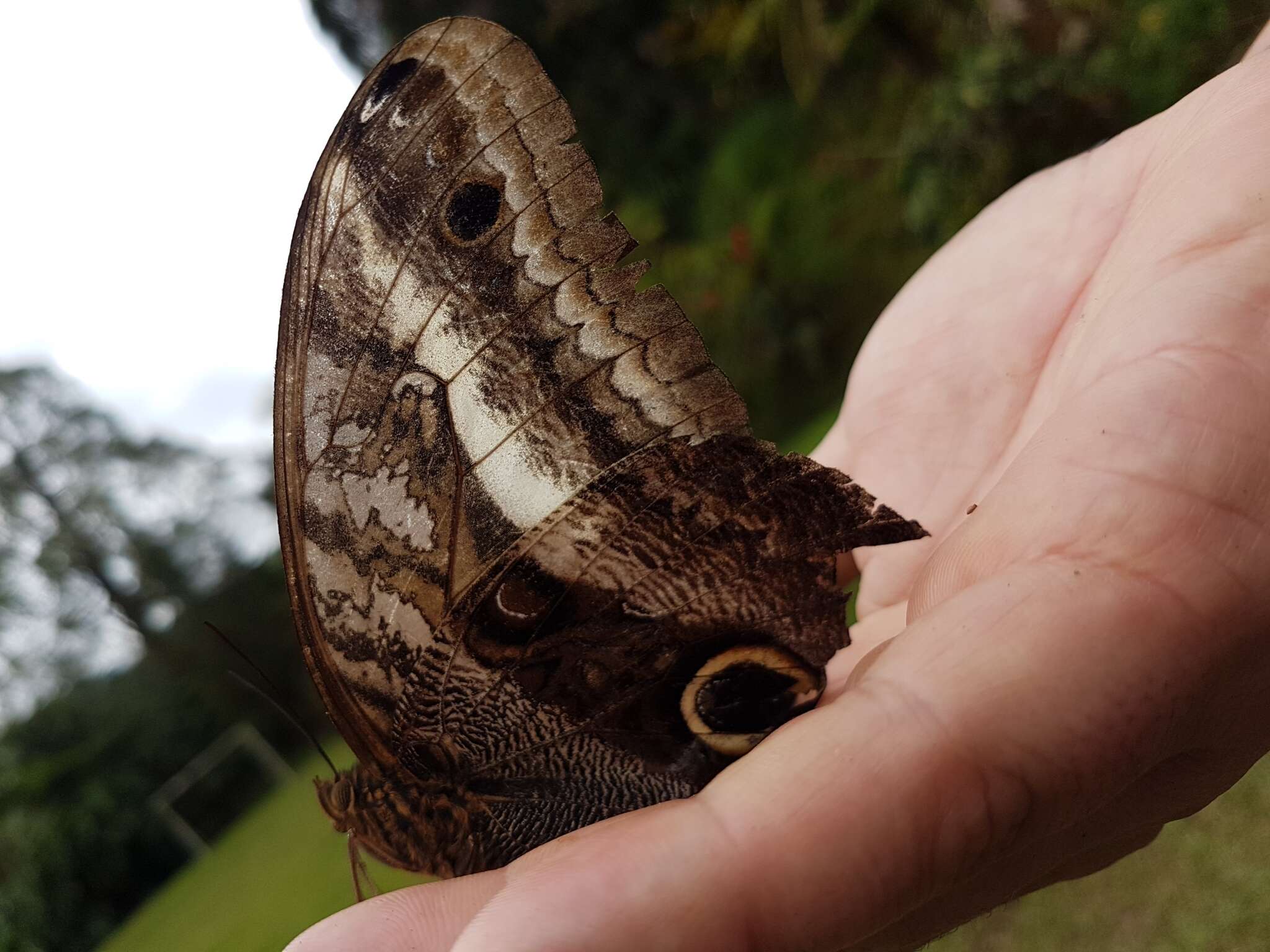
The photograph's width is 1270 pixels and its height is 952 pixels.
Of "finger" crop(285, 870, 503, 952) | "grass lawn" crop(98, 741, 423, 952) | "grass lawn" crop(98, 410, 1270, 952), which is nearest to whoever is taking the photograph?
"finger" crop(285, 870, 503, 952)

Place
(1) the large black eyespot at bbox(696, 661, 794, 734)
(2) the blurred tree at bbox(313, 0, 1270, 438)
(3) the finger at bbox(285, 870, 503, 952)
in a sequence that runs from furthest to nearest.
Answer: (2) the blurred tree at bbox(313, 0, 1270, 438) → (1) the large black eyespot at bbox(696, 661, 794, 734) → (3) the finger at bbox(285, 870, 503, 952)

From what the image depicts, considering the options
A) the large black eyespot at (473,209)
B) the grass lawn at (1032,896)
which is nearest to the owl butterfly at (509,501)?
the large black eyespot at (473,209)

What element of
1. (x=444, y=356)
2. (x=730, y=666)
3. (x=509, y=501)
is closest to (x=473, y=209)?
(x=444, y=356)

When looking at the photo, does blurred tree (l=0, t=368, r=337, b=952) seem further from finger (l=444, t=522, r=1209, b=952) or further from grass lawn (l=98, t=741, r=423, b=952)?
finger (l=444, t=522, r=1209, b=952)

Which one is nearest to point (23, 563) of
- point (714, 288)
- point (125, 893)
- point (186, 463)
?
point (186, 463)

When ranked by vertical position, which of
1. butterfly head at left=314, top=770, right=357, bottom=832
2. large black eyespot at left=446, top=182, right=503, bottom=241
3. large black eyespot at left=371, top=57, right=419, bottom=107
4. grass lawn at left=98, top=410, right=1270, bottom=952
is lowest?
grass lawn at left=98, top=410, right=1270, bottom=952

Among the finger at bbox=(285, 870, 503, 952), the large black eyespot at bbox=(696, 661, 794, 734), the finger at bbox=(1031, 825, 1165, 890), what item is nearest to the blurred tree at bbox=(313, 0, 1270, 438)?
the finger at bbox=(1031, 825, 1165, 890)
